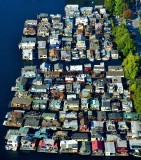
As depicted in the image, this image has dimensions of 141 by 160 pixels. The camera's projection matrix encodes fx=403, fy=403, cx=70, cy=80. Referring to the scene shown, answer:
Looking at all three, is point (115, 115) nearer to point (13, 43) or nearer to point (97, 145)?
point (97, 145)

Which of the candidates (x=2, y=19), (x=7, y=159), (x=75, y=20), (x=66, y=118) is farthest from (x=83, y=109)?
(x=2, y=19)

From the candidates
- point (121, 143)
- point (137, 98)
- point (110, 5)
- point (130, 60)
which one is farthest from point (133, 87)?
point (110, 5)

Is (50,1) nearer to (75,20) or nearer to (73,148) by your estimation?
(75,20)

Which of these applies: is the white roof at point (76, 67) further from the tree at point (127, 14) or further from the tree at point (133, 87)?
the tree at point (127, 14)

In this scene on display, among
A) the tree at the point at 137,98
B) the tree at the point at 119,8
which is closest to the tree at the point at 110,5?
the tree at the point at 119,8

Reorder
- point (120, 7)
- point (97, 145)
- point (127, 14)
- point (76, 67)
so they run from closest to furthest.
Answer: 1. point (97, 145)
2. point (76, 67)
3. point (127, 14)
4. point (120, 7)

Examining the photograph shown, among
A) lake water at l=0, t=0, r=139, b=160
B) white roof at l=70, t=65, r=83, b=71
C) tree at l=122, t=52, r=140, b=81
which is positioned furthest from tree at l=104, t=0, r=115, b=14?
white roof at l=70, t=65, r=83, b=71
